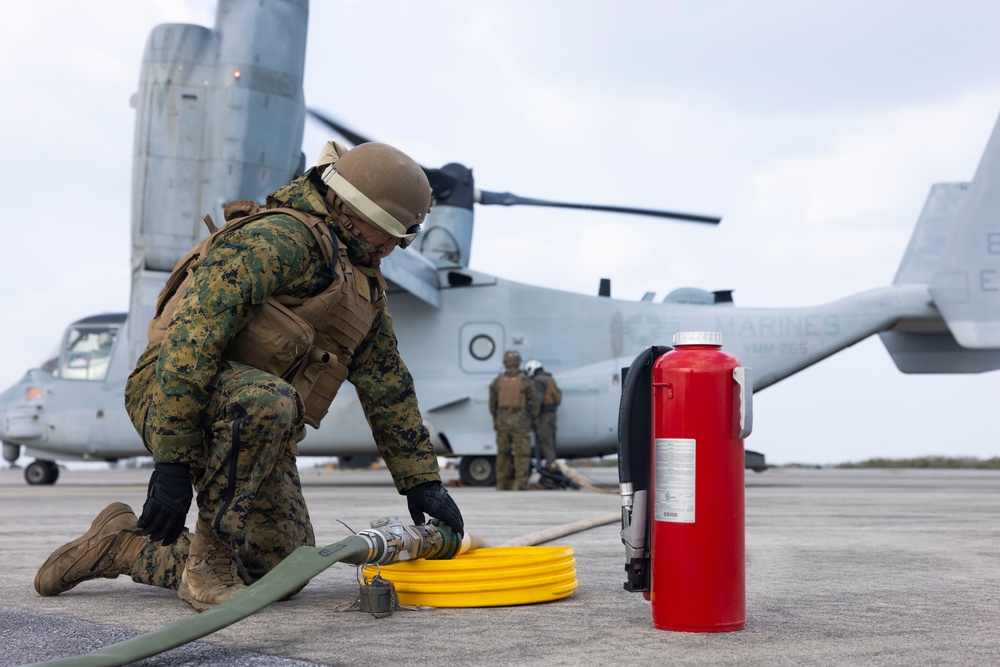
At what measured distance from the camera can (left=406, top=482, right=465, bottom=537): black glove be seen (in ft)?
10.8

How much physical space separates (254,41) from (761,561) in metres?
8.72

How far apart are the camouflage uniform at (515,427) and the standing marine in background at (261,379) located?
840 cm

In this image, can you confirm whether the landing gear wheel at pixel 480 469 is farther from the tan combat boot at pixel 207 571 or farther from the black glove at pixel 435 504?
the tan combat boot at pixel 207 571

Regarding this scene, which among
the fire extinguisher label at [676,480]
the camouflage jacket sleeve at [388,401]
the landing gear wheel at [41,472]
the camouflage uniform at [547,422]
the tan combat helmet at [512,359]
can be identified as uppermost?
the tan combat helmet at [512,359]

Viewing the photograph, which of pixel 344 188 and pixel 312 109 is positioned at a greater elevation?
pixel 312 109

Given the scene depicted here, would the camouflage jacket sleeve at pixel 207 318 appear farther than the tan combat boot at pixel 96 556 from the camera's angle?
No

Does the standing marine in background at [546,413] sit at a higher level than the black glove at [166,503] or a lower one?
higher

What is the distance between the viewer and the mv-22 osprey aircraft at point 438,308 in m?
11.1

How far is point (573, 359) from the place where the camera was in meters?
12.8

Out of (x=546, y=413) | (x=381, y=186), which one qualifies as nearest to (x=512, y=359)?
(x=546, y=413)

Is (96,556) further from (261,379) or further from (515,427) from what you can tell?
(515,427)

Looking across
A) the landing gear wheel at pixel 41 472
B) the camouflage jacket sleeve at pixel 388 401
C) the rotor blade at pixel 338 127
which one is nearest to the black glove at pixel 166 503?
the camouflage jacket sleeve at pixel 388 401

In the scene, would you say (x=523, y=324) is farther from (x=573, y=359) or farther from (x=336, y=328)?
(x=336, y=328)

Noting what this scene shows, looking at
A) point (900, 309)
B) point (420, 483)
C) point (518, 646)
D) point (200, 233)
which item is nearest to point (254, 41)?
point (200, 233)
